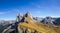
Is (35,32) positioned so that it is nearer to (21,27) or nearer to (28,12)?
(21,27)

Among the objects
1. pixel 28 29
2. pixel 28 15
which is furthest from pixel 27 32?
pixel 28 15

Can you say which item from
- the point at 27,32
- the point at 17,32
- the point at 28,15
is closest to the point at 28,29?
the point at 27,32

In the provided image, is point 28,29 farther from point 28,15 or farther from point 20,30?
point 28,15

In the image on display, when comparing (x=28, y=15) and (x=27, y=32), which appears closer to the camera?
(x=27, y=32)

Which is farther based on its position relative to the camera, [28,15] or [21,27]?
[28,15]

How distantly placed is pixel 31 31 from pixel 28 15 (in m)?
62.6

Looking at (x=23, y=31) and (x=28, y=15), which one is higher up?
(x=28, y=15)

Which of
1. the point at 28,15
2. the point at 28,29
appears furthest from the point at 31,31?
the point at 28,15

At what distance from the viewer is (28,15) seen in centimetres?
15650

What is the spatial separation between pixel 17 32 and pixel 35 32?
45.6 feet

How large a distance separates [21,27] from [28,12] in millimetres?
65242

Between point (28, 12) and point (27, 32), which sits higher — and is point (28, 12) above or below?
above

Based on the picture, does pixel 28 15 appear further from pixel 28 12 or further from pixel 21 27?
pixel 21 27

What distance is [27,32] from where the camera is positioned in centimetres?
9450
